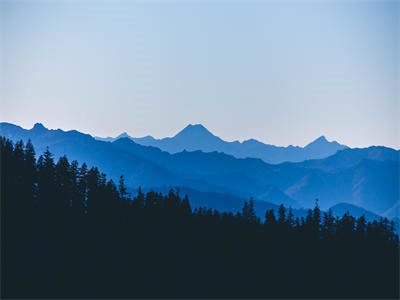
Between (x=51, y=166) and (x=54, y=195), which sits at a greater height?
(x=51, y=166)

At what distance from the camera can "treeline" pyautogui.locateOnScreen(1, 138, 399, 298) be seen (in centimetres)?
9162

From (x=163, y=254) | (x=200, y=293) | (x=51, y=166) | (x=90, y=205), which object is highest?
(x=51, y=166)

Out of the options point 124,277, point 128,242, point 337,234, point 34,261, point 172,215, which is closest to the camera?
point 34,261

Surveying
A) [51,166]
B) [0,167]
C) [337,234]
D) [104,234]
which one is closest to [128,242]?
[104,234]

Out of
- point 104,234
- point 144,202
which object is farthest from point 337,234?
point 104,234

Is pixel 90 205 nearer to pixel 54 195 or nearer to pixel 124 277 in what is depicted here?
pixel 54 195

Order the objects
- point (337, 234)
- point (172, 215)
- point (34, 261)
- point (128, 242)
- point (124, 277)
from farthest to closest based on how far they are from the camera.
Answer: point (337, 234) < point (172, 215) < point (128, 242) < point (124, 277) < point (34, 261)

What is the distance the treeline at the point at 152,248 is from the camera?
301 ft

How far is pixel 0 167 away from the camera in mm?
101438

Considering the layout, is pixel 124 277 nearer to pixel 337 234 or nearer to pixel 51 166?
pixel 51 166

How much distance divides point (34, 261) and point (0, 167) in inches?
915

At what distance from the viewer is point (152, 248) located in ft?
347

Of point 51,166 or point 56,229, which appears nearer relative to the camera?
point 56,229

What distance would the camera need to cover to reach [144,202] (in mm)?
120875
